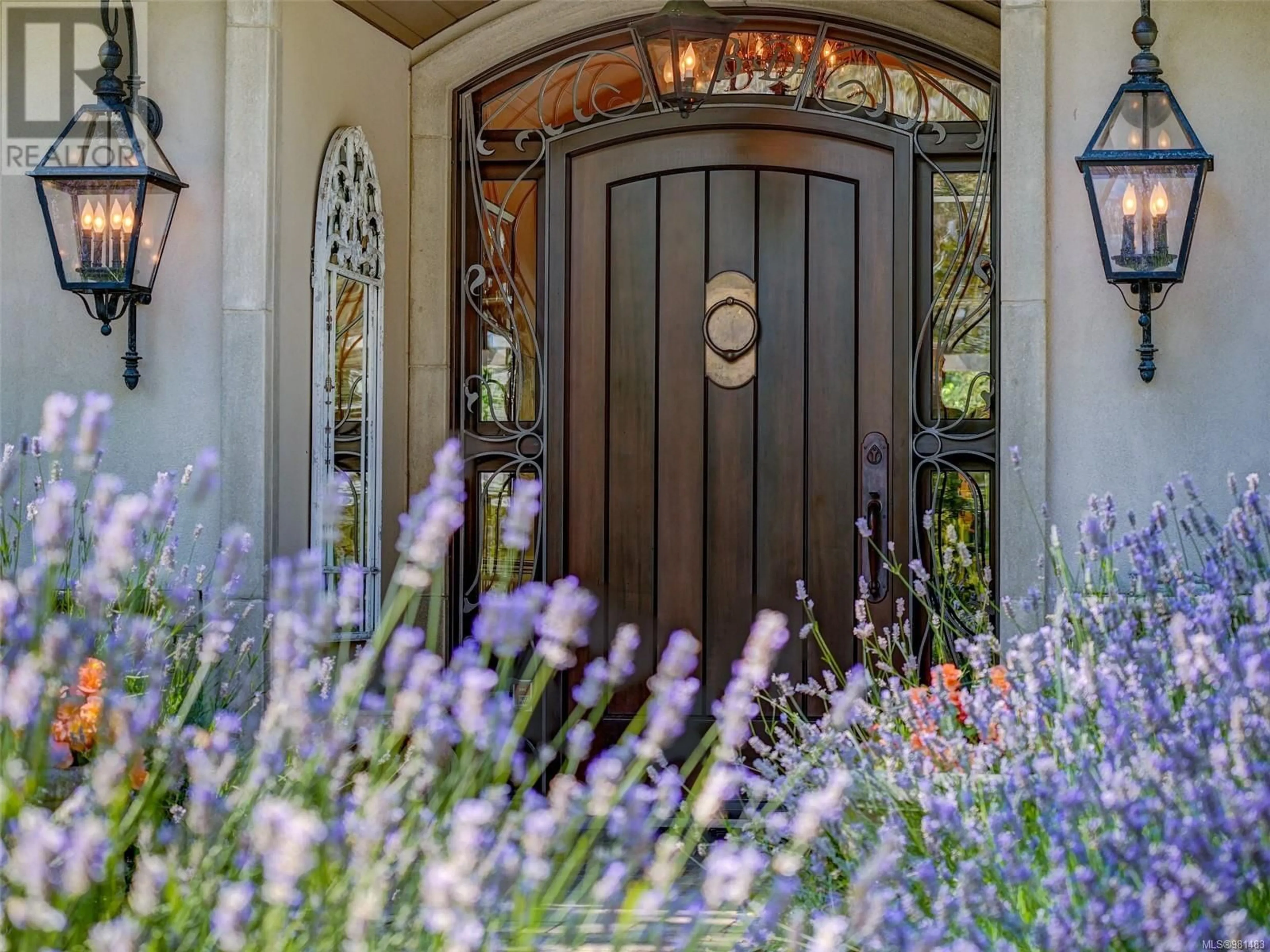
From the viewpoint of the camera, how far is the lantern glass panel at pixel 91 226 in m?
3.42

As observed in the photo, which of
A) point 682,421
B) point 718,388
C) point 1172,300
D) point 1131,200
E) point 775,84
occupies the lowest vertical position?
point 682,421

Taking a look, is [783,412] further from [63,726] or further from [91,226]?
[63,726]

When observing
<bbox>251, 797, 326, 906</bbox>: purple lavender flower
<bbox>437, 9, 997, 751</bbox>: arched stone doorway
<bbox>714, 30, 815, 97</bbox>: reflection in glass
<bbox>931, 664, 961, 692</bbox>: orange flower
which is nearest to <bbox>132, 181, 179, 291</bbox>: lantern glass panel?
<bbox>437, 9, 997, 751</bbox>: arched stone doorway

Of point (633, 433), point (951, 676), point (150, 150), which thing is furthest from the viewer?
point (633, 433)

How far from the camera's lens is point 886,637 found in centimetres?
391

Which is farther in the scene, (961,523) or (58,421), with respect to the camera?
(961,523)

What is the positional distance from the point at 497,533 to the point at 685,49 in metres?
1.57

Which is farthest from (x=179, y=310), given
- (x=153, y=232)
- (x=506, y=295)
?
(x=506, y=295)

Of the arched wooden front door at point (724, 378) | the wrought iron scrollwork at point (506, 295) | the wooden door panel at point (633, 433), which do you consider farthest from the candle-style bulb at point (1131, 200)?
the wrought iron scrollwork at point (506, 295)

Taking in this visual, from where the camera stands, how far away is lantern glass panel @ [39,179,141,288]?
3.42 m

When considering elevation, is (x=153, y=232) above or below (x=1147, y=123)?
below

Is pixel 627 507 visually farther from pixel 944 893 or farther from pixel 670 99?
pixel 944 893

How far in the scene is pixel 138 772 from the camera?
2053 millimetres

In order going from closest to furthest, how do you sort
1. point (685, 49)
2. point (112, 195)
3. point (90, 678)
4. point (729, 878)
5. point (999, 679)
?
1. point (729, 878)
2. point (90, 678)
3. point (999, 679)
4. point (112, 195)
5. point (685, 49)
